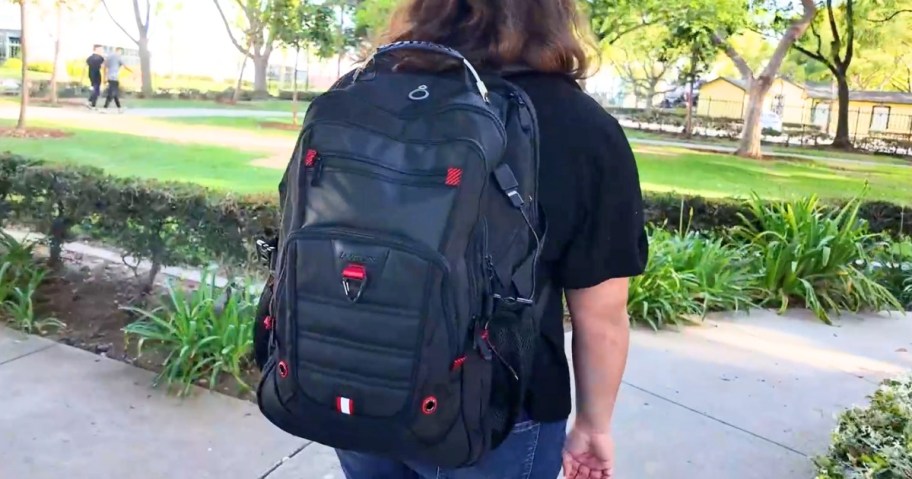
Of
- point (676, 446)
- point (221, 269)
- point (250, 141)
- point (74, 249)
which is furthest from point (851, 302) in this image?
point (250, 141)

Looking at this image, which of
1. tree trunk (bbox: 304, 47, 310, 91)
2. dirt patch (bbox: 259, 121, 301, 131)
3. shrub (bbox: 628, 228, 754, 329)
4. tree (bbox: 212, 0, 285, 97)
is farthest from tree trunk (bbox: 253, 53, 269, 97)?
shrub (bbox: 628, 228, 754, 329)

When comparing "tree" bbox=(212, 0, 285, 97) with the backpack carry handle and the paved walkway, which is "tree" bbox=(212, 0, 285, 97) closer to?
the paved walkway

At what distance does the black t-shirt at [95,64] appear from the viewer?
14266 millimetres

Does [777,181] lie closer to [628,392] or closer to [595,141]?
[628,392]

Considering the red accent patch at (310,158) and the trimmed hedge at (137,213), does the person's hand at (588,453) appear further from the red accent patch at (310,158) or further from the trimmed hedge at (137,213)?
the trimmed hedge at (137,213)

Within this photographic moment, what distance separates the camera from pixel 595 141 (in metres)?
1.36

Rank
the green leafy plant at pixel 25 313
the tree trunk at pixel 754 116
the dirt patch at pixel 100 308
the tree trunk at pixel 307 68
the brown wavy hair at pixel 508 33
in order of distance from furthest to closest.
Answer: the tree trunk at pixel 754 116, the tree trunk at pixel 307 68, the green leafy plant at pixel 25 313, the dirt patch at pixel 100 308, the brown wavy hair at pixel 508 33

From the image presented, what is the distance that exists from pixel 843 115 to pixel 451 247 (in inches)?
1121

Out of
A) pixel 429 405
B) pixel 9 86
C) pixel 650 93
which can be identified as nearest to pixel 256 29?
pixel 9 86

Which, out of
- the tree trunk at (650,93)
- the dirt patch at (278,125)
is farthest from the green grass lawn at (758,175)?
the tree trunk at (650,93)

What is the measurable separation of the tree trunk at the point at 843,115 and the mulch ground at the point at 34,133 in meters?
22.2

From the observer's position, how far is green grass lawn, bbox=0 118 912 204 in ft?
34.5

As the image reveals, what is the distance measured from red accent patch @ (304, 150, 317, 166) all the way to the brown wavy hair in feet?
1.03

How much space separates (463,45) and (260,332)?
597 millimetres
